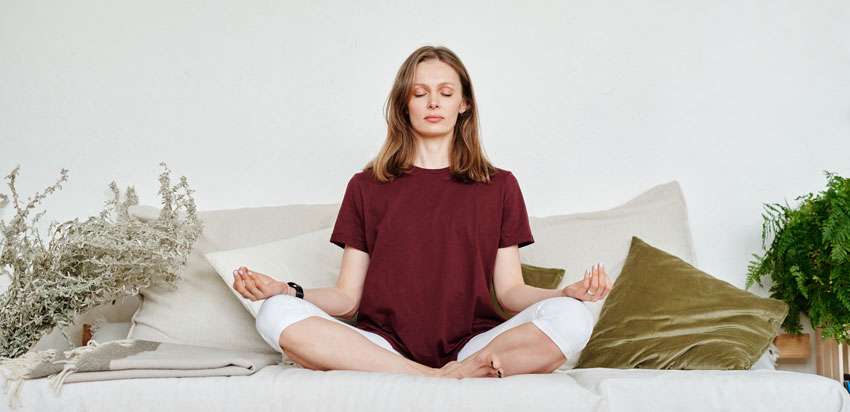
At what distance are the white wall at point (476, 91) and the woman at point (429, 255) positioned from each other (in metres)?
0.62

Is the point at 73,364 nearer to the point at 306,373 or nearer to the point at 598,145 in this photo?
the point at 306,373

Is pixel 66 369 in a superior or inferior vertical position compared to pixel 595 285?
inferior

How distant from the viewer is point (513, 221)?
87.5 inches

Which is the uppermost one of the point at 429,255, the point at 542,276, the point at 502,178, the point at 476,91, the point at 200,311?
the point at 476,91

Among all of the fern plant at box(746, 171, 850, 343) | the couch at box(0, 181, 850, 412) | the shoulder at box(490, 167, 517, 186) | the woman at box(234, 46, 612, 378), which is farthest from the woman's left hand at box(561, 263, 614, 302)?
the fern plant at box(746, 171, 850, 343)

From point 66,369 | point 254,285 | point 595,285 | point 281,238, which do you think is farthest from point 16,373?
point 595,285

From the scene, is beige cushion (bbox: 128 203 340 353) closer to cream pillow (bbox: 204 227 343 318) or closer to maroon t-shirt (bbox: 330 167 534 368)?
cream pillow (bbox: 204 227 343 318)

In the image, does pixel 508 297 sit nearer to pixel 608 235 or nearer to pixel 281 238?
pixel 608 235

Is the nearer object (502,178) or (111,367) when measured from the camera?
(111,367)

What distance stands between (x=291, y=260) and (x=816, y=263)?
4.84 feet

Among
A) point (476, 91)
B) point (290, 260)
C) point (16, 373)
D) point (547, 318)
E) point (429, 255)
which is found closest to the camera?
point (16, 373)

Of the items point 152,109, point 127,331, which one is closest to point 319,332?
point 127,331

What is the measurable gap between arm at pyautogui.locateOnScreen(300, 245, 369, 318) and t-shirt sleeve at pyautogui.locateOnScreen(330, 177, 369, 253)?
2 cm

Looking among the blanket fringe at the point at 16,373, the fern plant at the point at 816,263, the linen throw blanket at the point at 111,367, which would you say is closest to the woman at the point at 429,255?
the linen throw blanket at the point at 111,367
